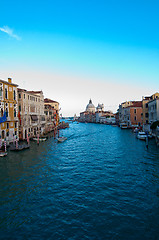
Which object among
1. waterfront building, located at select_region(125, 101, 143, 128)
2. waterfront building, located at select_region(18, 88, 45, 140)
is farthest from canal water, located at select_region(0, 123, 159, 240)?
waterfront building, located at select_region(125, 101, 143, 128)

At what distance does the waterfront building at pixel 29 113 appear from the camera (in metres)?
39.4

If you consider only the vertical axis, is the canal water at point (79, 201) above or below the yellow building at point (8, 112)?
below

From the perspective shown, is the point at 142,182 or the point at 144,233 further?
the point at 142,182

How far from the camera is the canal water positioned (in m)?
9.44

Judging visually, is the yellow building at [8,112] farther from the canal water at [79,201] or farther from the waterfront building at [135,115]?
the waterfront building at [135,115]

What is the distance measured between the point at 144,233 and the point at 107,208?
9.35 ft

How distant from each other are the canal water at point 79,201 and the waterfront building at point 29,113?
1866cm

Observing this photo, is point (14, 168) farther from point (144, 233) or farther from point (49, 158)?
point (144, 233)

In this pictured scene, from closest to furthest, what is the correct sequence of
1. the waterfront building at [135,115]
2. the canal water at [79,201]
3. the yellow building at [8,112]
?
the canal water at [79,201]
the yellow building at [8,112]
the waterfront building at [135,115]

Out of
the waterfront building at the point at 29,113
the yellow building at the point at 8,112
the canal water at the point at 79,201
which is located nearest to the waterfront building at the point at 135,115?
the waterfront building at the point at 29,113

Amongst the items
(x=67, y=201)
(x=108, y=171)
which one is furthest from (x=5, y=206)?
(x=108, y=171)

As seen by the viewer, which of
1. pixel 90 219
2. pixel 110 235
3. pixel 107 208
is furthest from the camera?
pixel 107 208

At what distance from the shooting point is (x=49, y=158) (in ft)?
83.3

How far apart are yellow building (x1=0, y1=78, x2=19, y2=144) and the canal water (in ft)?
37.8
